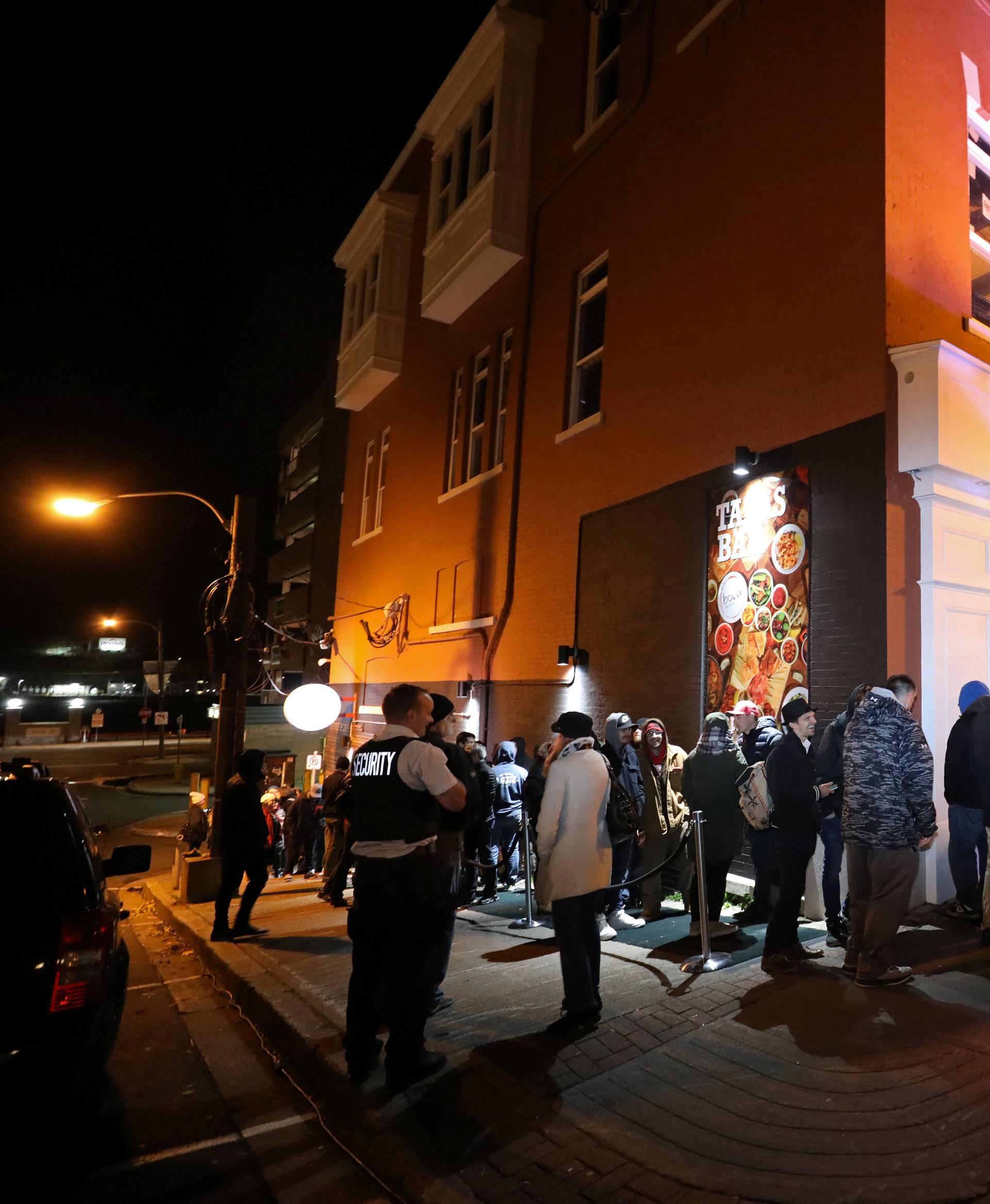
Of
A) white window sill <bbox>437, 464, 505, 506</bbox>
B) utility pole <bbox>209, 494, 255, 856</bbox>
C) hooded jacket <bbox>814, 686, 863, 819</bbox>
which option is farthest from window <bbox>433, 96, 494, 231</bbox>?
hooded jacket <bbox>814, 686, 863, 819</bbox>

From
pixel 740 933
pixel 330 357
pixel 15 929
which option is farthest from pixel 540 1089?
pixel 330 357

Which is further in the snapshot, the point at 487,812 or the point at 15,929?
the point at 487,812

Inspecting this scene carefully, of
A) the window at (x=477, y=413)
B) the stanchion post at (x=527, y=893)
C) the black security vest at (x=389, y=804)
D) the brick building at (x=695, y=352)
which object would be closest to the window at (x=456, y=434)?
the brick building at (x=695, y=352)

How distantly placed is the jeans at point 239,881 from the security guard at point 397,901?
373 cm

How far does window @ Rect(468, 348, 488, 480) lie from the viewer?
1510 centimetres

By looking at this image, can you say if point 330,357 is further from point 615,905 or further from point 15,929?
point 15,929

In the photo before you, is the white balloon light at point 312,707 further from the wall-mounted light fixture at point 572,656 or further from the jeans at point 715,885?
the jeans at point 715,885

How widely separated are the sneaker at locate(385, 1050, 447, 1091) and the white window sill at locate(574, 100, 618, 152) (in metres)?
12.6

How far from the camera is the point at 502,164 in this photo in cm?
1388

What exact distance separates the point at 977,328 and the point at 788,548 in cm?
323

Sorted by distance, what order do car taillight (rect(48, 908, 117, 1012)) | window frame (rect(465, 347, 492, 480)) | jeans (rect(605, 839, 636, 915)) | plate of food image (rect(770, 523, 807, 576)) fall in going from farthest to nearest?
window frame (rect(465, 347, 492, 480)) < plate of food image (rect(770, 523, 807, 576)) < jeans (rect(605, 839, 636, 915)) < car taillight (rect(48, 908, 117, 1012))

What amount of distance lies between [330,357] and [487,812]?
24.1 meters

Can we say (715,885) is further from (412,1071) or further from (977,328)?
(977,328)

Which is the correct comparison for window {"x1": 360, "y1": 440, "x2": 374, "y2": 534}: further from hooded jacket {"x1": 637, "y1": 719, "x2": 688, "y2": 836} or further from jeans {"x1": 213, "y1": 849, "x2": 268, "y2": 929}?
hooded jacket {"x1": 637, "y1": 719, "x2": 688, "y2": 836}
